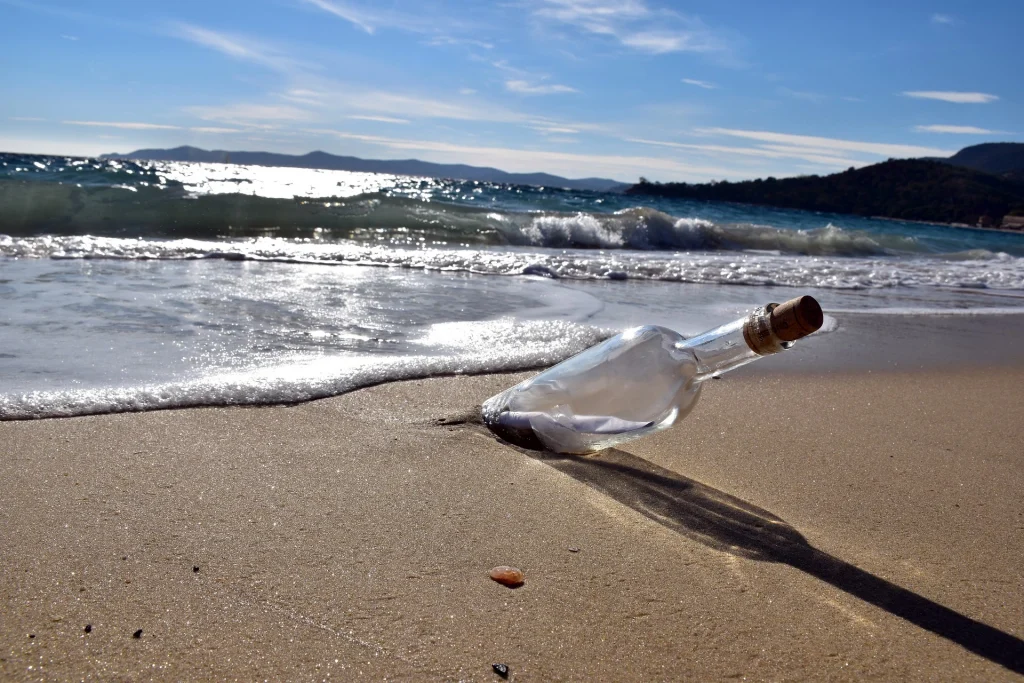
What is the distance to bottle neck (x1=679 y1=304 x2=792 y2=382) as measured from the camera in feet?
4.68

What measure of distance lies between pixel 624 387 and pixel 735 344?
0.30 meters

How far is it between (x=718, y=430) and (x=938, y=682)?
1.18m

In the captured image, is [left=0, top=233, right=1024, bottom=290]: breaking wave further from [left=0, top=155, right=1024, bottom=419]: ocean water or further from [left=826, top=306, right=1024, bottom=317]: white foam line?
[left=826, top=306, right=1024, bottom=317]: white foam line

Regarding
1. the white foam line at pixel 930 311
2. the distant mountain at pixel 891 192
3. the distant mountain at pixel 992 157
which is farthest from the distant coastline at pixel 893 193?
the white foam line at pixel 930 311

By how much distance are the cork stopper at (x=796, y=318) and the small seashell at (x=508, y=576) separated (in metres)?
0.59

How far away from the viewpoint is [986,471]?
Result: 85.7 inches

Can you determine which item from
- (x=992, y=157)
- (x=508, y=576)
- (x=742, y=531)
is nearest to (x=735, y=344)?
(x=742, y=531)

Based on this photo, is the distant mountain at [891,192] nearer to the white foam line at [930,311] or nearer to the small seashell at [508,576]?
the white foam line at [930,311]

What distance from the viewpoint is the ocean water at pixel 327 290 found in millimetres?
2688

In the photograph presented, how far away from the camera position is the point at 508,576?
1.42m

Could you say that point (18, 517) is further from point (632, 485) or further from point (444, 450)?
point (632, 485)

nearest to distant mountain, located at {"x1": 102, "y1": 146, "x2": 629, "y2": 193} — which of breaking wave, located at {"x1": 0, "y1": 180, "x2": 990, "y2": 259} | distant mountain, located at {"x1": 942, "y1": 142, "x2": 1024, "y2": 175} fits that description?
distant mountain, located at {"x1": 942, "y1": 142, "x2": 1024, "y2": 175}

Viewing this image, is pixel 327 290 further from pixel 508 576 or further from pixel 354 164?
pixel 354 164

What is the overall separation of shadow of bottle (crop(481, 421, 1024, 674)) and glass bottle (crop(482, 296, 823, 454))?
9 cm
